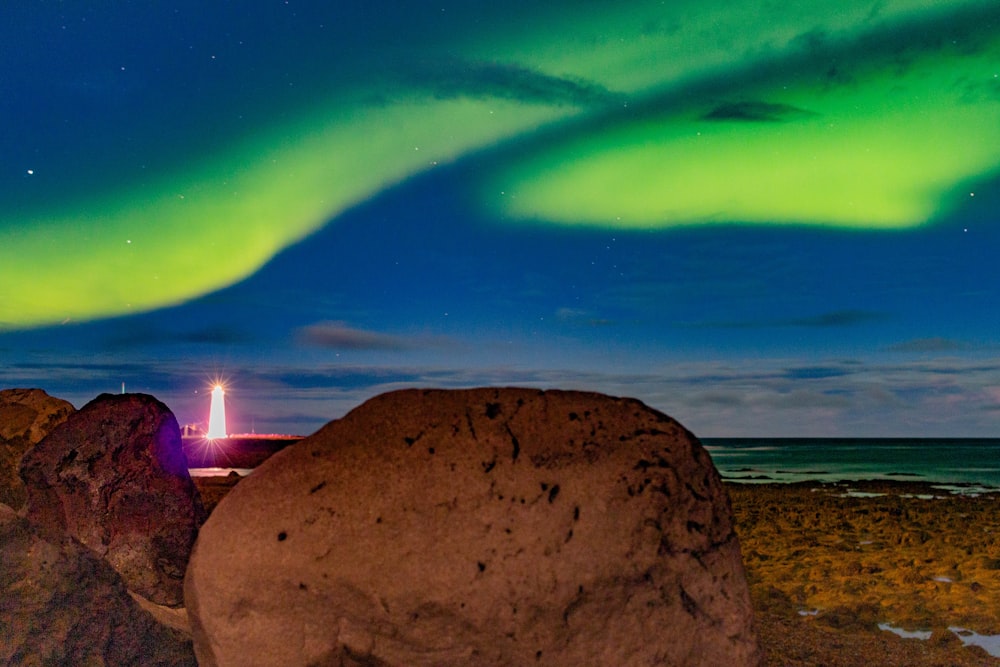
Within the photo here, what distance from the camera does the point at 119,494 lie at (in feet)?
25.8

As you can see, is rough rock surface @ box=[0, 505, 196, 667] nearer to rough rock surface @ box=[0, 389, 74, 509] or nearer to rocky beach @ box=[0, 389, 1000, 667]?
rocky beach @ box=[0, 389, 1000, 667]

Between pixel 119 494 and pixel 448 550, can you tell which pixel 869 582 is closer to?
pixel 448 550

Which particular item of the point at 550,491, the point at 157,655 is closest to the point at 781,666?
the point at 550,491

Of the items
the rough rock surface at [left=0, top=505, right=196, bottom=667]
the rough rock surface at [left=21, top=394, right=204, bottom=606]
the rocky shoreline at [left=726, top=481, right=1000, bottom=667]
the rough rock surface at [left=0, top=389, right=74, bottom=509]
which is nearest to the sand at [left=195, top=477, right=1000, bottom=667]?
the rocky shoreline at [left=726, top=481, right=1000, bottom=667]

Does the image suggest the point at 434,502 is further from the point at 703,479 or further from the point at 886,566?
the point at 886,566

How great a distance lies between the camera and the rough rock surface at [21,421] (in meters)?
9.67

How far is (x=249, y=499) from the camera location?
16.3ft

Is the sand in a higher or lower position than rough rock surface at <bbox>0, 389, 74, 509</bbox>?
lower

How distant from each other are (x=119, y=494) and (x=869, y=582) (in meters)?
8.70

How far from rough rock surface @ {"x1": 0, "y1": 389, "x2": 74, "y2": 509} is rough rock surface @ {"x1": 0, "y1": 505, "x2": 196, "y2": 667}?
4810 millimetres

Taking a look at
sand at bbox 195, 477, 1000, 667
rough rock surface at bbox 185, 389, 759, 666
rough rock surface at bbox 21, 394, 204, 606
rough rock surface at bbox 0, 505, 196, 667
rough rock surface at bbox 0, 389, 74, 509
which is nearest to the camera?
rough rock surface at bbox 185, 389, 759, 666

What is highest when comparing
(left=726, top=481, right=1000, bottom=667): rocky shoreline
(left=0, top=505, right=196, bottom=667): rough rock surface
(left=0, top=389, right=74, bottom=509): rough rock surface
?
(left=0, top=389, right=74, bottom=509): rough rock surface

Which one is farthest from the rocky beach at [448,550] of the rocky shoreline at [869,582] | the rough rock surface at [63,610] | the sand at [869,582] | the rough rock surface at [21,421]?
the rough rock surface at [21,421]

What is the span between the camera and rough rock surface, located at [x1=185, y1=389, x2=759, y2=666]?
4520 mm
